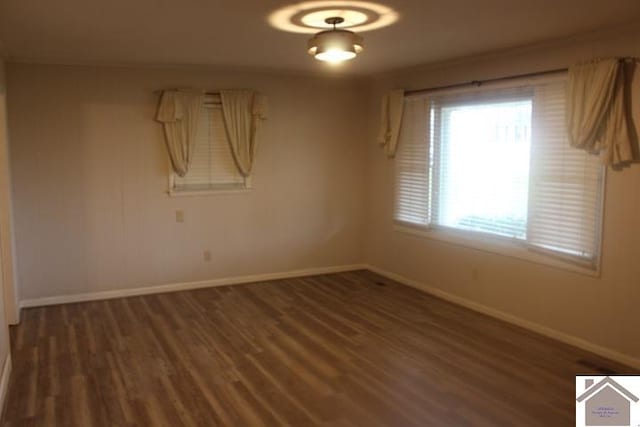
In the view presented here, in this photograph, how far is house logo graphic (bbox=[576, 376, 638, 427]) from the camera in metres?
2.76

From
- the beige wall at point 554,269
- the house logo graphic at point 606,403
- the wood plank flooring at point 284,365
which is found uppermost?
the beige wall at point 554,269

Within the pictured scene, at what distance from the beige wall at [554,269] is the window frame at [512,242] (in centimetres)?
4

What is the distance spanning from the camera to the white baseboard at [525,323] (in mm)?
3957

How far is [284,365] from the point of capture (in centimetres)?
391

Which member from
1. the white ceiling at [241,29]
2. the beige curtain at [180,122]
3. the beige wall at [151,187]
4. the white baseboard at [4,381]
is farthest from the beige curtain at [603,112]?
the white baseboard at [4,381]

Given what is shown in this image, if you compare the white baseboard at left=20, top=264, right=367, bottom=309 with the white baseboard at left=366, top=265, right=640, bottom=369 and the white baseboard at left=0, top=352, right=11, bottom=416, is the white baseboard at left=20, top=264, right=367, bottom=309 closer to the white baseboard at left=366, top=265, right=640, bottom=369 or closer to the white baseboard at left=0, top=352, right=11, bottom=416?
the white baseboard at left=366, top=265, right=640, bottom=369

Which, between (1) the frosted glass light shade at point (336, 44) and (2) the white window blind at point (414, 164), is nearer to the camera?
(1) the frosted glass light shade at point (336, 44)

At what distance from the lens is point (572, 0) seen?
3.11 metres

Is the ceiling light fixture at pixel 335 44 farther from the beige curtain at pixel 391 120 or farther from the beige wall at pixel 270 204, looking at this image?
the beige curtain at pixel 391 120

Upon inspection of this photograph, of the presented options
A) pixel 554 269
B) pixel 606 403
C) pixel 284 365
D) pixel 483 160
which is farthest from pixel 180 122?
pixel 606 403

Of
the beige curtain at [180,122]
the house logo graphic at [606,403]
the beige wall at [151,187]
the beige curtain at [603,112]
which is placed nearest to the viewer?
the house logo graphic at [606,403]

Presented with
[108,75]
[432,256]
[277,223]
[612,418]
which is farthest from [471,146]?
[108,75]

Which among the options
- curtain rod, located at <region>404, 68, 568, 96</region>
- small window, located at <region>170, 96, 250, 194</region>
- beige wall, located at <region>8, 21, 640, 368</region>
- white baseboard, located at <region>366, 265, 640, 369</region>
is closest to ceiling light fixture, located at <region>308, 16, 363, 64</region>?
curtain rod, located at <region>404, 68, 568, 96</region>

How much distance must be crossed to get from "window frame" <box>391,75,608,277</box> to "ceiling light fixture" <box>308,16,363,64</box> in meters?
1.78
